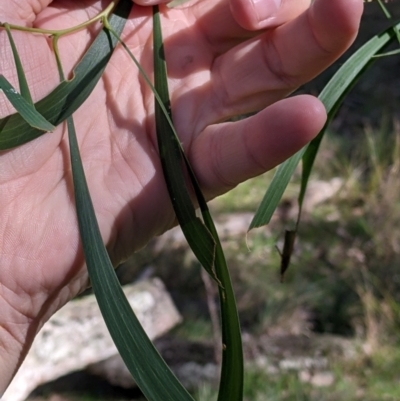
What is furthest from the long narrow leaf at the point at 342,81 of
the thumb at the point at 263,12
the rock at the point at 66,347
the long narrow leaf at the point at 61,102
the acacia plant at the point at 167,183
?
the rock at the point at 66,347

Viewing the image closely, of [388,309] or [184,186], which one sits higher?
[184,186]

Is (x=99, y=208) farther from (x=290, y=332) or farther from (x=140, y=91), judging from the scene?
(x=290, y=332)

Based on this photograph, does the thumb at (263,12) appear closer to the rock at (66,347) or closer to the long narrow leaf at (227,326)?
the long narrow leaf at (227,326)

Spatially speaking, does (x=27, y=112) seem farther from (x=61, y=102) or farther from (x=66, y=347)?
(x=66, y=347)

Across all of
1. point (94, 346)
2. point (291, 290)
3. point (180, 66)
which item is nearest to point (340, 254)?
point (291, 290)

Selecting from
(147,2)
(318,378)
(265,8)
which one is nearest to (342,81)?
(265,8)

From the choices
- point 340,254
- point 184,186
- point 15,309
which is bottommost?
point 340,254

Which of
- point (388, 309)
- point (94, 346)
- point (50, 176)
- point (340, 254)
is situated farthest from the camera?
point (340, 254)

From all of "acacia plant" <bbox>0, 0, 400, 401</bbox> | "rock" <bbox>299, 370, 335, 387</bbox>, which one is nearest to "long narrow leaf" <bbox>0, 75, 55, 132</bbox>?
"acacia plant" <bbox>0, 0, 400, 401</bbox>
